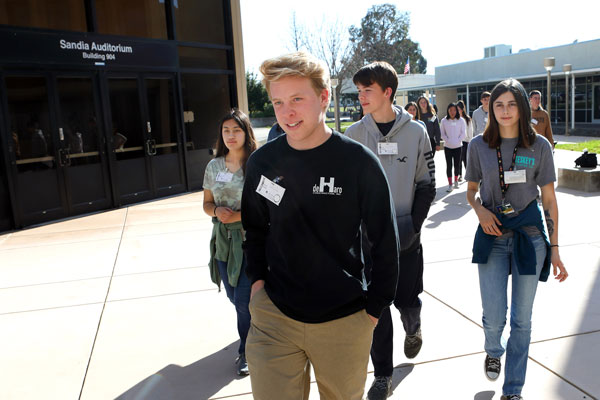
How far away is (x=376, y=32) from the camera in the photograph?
68.9 meters

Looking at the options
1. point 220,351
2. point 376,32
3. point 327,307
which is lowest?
point 220,351

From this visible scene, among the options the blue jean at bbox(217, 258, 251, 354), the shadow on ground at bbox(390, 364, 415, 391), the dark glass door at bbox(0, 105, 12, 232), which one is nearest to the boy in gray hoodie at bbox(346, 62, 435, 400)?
the shadow on ground at bbox(390, 364, 415, 391)

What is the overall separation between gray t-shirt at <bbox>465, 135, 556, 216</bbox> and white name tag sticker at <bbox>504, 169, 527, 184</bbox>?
0.03 meters

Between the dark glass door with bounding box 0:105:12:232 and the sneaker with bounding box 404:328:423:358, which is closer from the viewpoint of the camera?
the sneaker with bounding box 404:328:423:358

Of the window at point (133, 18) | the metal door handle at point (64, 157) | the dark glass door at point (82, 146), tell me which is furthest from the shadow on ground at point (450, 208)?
the window at point (133, 18)

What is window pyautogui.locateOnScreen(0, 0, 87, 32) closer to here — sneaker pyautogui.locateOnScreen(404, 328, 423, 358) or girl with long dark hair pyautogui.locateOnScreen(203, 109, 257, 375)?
girl with long dark hair pyautogui.locateOnScreen(203, 109, 257, 375)

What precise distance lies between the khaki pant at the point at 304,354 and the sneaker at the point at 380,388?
1132mm

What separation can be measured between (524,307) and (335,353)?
1.54 meters

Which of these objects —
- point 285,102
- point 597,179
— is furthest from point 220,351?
point 597,179

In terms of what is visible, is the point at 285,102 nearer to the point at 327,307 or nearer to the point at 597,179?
the point at 327,307

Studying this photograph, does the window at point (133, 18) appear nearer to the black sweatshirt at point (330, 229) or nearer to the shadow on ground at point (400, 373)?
the shadow on ground at point (400, 373)

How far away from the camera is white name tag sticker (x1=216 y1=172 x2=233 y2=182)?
402 cm

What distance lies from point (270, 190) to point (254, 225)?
0.26m

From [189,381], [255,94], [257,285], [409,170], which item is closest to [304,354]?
→ [257,285]
